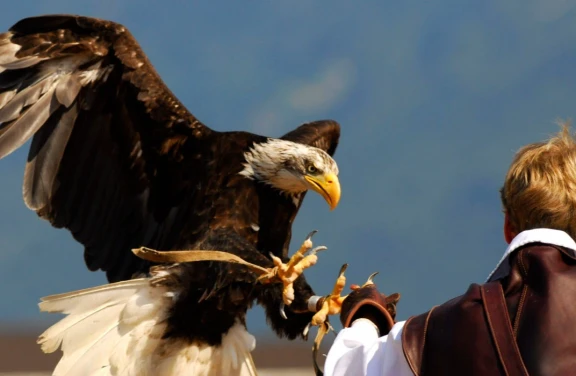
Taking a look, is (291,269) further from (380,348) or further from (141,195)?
(380,348)

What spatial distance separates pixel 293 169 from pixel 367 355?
2590 millimetres

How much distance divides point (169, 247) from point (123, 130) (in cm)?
54

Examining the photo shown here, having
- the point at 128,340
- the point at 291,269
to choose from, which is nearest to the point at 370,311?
the point at 291,269

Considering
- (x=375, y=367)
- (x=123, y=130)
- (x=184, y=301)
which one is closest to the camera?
(x=375, y=367)

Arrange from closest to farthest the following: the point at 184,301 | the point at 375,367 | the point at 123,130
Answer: the point at 375,367 < the point at 184,301 < the point at 123,130

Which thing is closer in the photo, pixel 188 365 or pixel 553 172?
pixel 553 172

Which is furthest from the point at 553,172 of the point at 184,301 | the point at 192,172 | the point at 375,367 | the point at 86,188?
the point at 86,188

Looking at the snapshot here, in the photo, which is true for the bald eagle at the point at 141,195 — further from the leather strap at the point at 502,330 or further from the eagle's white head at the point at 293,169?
the leather strap at the point at 502,330

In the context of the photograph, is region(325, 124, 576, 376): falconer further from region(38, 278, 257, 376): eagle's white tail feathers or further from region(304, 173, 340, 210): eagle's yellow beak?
region(304, 173, 340, 210): eagle's yellow beak

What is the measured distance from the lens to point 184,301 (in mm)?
3752

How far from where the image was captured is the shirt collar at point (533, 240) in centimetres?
153

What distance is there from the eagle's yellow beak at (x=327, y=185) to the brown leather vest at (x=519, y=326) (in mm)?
2579

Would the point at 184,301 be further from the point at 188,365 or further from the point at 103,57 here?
the point at 103,57

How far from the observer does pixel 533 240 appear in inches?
60.1
